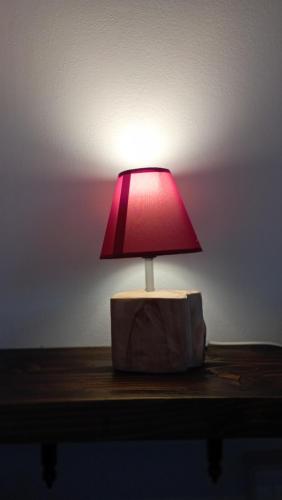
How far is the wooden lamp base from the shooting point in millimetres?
740

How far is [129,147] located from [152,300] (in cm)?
42

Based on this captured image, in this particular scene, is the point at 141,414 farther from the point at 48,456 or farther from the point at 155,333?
the point at 48,456

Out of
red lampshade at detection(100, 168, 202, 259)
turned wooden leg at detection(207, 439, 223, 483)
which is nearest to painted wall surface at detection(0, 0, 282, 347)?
red lampshade at detection(100, 168, 202, 259)

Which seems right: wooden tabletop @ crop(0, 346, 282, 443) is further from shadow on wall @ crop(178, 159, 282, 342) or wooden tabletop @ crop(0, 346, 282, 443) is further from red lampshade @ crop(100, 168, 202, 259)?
shadow on wall @ crop(178, 159, 282, 342)

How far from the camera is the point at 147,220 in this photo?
2.52 feet

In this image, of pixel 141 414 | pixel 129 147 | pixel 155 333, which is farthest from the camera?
pixel 129 147

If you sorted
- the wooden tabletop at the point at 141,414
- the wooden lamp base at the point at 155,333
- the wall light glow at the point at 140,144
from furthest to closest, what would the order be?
the wall light glow at the point at 140,144, the wooden lamp base at the point at 155,333, the wooden tabletop at the point at 141,414

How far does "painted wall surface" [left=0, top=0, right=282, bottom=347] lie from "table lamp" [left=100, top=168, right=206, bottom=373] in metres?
0.23

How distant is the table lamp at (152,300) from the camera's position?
0.74 meters

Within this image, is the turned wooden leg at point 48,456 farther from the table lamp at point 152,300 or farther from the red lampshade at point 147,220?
the red lampshade at point 147,220

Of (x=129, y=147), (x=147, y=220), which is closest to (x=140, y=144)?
(x=129, y=147)

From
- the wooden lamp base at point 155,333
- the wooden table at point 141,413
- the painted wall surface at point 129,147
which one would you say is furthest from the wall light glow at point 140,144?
the wooden table at point 141,413

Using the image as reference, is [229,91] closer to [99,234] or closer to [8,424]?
[99,234]

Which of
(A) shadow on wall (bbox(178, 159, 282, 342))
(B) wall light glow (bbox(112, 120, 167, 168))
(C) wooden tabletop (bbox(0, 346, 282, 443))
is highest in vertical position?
(B) wall light glow (bbox(112, 120, 167, 168))
